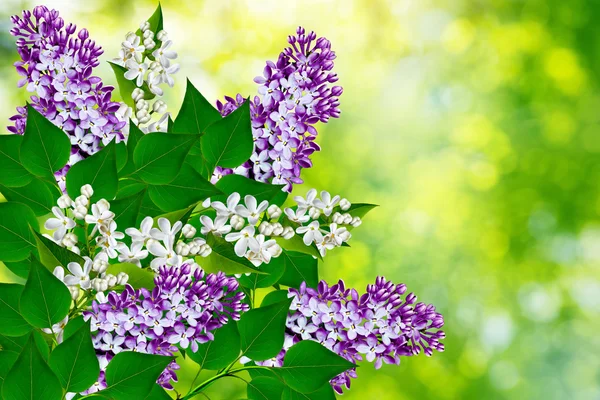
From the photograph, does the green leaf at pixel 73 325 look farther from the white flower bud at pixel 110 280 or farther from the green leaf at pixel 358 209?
the green leaf at pixel 358 209

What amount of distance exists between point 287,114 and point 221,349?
0.22 m

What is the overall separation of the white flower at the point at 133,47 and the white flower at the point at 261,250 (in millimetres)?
240

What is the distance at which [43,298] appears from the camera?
1.64 ft

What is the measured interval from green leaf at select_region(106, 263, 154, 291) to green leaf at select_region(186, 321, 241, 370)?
0.10 meters

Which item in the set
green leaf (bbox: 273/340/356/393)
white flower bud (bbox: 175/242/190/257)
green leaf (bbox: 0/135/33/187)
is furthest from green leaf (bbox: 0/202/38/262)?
green leaf (bbox: 273/340/356/393)

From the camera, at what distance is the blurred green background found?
9.71 ft

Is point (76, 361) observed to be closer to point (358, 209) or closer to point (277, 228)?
point (277, 228)

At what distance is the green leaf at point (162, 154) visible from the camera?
55 centimetres

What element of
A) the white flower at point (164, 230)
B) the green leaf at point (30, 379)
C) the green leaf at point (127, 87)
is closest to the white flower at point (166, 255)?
the white flower at point (164, 230)

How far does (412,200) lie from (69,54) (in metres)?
2.57

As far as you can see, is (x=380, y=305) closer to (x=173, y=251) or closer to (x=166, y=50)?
(x=173, y=251)

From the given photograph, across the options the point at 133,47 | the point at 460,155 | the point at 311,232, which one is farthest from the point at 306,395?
the point at 460,155

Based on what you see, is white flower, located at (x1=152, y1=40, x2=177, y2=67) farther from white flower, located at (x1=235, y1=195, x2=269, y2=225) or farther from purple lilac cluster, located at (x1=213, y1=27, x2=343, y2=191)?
white flower, located at (x1=235, y1=195, x2=269, y2=225)

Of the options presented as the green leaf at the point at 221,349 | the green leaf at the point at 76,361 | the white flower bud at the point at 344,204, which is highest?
the white flower bud at the point at 344,204
